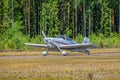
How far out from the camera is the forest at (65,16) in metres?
110

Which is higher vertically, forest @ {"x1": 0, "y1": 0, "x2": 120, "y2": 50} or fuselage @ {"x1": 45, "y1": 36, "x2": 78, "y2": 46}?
fuselage @ {"x1": 45, "y1": 36, "x2": 78, "y2": 46}

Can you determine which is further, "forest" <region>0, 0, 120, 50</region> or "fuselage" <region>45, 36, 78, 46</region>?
"forest" <region>0, 0, 120, 50</region>

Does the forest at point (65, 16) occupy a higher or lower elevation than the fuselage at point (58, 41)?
lower

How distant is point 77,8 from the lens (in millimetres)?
116375

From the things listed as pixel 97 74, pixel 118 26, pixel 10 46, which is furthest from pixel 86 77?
pixel 118 26

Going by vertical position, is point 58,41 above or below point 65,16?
above

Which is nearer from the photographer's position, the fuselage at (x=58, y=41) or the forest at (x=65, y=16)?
the fuselage at (x=58, y=41)

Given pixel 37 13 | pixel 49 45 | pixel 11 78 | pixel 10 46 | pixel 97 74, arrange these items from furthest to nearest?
pixel 37 13 < pixel 10 46 < pixel 49 45 < pixel 97 74 < pixel 11 78

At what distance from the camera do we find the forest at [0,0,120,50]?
10981 centimetres

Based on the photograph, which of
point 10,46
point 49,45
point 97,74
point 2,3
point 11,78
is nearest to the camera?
point 11,78

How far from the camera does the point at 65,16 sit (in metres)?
114

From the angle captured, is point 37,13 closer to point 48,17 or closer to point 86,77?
point 48,17

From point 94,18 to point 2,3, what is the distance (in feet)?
79.3

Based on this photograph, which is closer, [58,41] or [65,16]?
[58,41]
